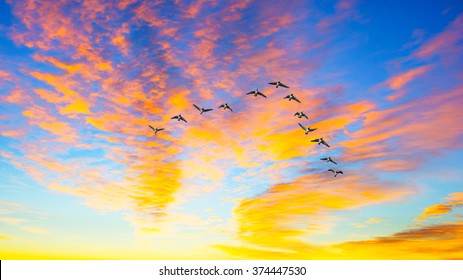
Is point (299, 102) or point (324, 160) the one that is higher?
point (299, 102)

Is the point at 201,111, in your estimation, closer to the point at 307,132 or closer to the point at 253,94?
the point at 253,94

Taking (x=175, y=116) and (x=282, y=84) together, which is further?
(x=175, y=116)

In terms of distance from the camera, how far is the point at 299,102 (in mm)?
94688

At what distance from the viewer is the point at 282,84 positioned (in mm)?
94625

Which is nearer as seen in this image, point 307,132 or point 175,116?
point 307,132
